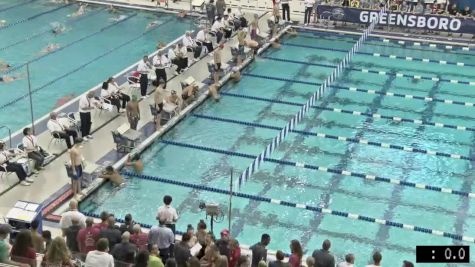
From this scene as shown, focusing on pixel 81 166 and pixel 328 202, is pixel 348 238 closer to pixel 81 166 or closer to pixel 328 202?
pixel 328 202

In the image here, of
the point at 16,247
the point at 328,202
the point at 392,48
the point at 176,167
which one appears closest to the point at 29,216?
the point at 16,247

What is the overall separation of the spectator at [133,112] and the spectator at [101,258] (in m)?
6.28

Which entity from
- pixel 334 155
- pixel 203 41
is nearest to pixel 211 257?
pixel 334 155

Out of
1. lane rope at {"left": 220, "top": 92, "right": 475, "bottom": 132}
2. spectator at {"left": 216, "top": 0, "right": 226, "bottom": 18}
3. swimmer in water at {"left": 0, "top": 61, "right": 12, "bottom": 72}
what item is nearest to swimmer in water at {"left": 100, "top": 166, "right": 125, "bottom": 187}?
lane rope at {"left": 220, "top": 92, "right": 475, "bottom": 132}

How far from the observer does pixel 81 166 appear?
444 inches

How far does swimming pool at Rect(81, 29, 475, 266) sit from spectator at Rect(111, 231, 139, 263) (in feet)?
9.81

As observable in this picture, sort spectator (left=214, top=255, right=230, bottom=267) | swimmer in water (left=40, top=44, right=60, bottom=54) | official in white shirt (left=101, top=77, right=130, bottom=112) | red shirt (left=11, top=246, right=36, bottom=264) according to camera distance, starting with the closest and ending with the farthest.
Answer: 1. red shirt (left=11, top=246, right=36, bottom=264)
2. spectator (left=214, top=255, right=230, bottom=267)
3. official in white shirt (left=101, top=77, right=130, bottom=112)
4. swimmer in water (left=40, top=44, right=60, bottom=54)

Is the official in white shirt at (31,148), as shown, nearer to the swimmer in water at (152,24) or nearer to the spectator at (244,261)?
the spectator at (244,261)

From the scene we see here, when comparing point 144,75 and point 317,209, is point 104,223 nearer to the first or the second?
point 317,209

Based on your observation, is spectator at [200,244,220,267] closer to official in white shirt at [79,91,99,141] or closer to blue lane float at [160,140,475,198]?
blue lane float at [160,140,475,198]

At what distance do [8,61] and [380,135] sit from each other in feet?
31.4

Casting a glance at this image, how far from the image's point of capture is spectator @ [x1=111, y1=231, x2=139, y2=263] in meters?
7.74

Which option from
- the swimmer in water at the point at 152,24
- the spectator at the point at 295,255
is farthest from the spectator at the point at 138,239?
the swimmer in water at the point at 152,24

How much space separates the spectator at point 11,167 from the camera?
11.6 metres
